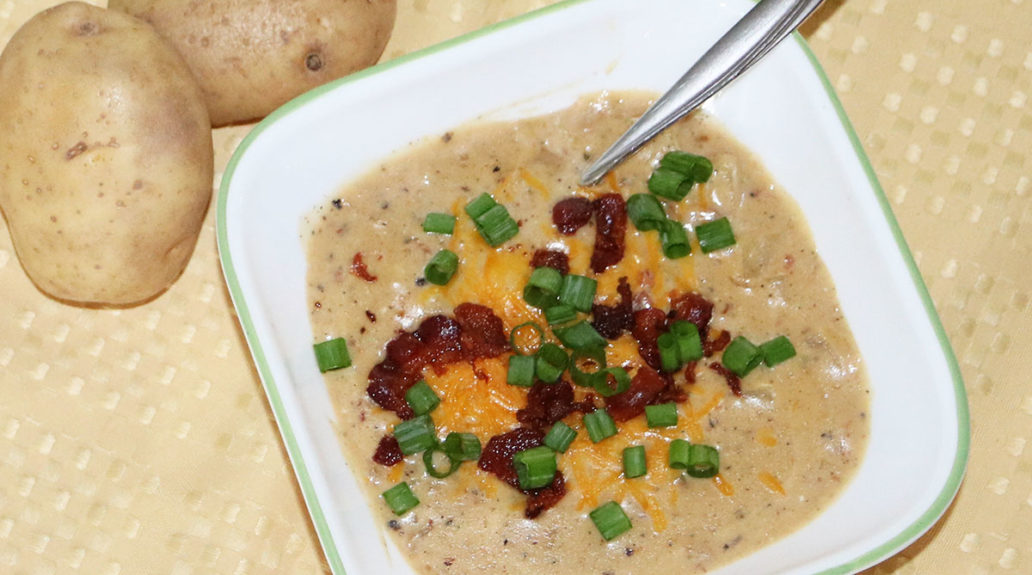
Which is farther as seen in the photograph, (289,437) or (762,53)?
(762,53)

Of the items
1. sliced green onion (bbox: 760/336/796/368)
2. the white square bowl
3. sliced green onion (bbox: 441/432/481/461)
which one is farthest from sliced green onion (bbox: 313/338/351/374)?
sliced green onion (bbox: 760/336/796/368)

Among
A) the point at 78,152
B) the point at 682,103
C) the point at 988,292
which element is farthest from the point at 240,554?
the point at 988,292

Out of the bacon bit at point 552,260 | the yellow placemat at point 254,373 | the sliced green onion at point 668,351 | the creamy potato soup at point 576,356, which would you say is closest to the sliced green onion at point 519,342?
the creamy potato soup at point 576,356

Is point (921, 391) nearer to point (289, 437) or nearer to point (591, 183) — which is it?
point (591, 183)

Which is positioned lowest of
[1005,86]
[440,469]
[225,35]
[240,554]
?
[240,554]

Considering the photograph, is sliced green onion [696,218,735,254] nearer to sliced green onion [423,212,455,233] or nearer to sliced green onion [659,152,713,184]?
sliced green onion [659,152,713,184]

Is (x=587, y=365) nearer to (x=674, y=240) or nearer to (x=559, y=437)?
(x=559, y=437)
